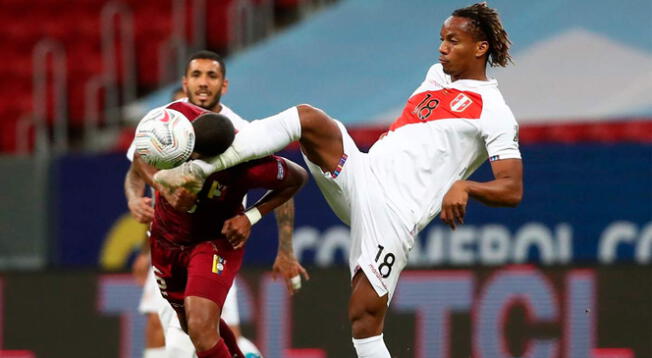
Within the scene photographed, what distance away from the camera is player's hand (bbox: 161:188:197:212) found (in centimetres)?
562

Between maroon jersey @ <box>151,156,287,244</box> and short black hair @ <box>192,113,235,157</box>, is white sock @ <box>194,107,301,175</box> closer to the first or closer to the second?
short black hair @ <box>192,113,235,157</box>

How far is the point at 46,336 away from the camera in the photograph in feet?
29.2

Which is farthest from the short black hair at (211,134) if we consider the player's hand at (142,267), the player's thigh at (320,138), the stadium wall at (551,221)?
the stadium wall at (551,221)

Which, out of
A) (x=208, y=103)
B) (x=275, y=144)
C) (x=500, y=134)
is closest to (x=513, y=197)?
(x=500, y=134)

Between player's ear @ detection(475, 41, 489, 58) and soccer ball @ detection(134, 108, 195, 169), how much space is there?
1462 millimetres

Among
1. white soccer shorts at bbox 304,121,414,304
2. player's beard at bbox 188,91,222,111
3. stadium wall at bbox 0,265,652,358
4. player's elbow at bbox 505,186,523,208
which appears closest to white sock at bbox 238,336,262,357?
stadium wall at bbox 0,265,652,358

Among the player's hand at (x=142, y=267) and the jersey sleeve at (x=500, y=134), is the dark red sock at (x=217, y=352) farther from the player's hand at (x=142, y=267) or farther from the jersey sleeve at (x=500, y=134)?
the player's hand at (x=142, y=267)

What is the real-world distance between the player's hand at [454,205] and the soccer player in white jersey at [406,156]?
23 centimetres

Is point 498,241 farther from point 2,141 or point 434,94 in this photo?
point 2,141

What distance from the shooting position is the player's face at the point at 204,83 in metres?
6.52

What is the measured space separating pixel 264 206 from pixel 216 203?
0.74ft

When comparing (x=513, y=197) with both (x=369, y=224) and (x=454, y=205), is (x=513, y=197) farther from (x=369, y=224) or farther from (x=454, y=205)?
(x=369, y=224)

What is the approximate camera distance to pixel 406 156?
5844 millimetres

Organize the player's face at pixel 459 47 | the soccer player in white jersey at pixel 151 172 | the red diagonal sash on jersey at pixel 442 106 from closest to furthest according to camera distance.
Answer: the red diagonal sash on jersey at pixel 442 106
the player's face at pixel 459 47
the soccer player in white jersey at pixel 151 172
